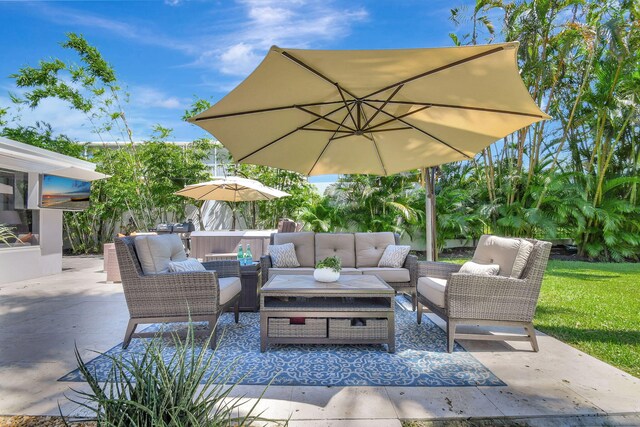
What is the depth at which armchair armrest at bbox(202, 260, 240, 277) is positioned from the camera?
13.9 feet

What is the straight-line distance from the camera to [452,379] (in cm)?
267

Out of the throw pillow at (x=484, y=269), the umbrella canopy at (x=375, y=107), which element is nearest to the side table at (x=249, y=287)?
the umbrella canopy at (x=375, y=107)

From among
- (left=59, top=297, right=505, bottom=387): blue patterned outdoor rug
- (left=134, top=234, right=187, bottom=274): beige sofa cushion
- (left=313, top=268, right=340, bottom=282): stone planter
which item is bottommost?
(left=59, top=297, right=505, bottom=387): blue patterned outdoor rug

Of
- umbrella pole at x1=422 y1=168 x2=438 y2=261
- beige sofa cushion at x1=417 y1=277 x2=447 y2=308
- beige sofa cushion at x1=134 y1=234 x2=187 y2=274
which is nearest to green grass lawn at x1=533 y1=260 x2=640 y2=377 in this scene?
beige sofa cushion at x1=417 y1=277 x2=447 y2=308

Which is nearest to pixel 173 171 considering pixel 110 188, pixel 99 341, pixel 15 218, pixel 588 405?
pixel 110 188

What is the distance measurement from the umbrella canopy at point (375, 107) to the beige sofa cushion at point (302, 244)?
3.70ft

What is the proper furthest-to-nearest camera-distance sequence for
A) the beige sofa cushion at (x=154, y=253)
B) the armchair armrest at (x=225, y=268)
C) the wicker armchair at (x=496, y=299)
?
1. the armchair armrest at (x=225, y=268)
2. the beige sofa cushion at (x=154, y=253)
3. the wicker armchair at (x=496, y=299)

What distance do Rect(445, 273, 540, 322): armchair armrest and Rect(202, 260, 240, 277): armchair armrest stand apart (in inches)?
93.5

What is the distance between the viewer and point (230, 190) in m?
8.16

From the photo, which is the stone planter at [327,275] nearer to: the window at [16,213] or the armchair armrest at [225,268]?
the armchair armrest at [225,268]

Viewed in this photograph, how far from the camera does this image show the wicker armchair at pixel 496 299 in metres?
3.21

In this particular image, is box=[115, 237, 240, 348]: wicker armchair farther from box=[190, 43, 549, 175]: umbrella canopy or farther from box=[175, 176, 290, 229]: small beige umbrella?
box=[175, 176, 290, 229]: small beige umbrella

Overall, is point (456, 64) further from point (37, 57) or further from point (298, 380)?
point (37, 57)

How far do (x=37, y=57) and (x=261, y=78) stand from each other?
34.2 feet
